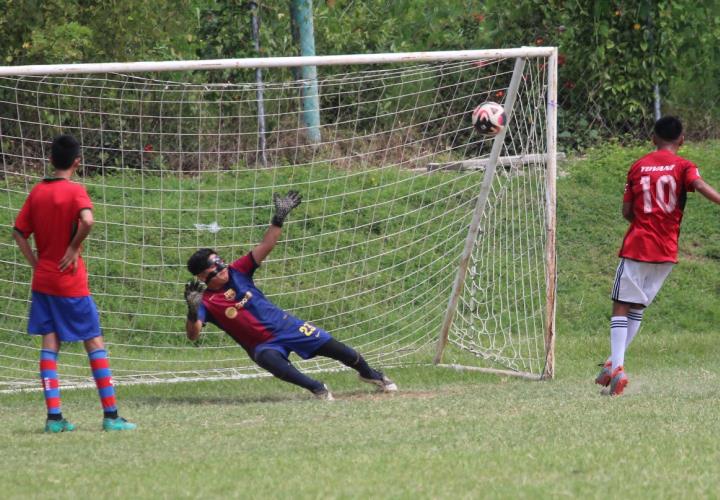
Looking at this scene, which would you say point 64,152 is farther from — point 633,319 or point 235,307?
point 633,319

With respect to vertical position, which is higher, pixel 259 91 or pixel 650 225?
pixel 259 91

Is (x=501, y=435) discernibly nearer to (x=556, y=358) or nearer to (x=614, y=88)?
(x=556, y=358)

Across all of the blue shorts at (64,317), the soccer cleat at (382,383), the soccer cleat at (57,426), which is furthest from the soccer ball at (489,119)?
the soccer cleat at (57,426)

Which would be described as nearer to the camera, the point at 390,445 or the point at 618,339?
the point at 390,445

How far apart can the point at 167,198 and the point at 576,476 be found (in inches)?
313

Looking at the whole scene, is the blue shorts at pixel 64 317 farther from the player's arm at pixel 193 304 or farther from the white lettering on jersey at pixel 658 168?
the white lettering on jersey at pixel 658 168

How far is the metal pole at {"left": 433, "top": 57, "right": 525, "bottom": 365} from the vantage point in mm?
10203

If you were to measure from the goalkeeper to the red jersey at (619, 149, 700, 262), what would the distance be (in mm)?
2398

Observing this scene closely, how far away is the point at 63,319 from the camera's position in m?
7.87

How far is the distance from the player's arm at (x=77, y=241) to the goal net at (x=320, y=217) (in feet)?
9.59

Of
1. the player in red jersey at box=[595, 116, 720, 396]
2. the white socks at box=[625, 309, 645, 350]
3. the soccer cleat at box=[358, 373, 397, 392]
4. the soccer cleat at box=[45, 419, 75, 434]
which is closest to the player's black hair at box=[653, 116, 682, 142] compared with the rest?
the player in red jersey at box=[595, 116, 720, 396]

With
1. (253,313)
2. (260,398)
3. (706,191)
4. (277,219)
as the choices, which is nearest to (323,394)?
(260,398)

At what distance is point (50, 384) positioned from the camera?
7.91m

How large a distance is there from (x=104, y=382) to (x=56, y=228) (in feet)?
3.23
